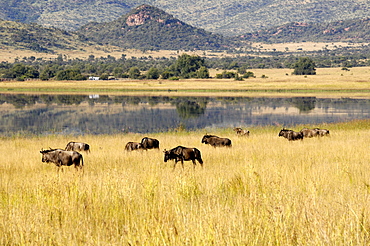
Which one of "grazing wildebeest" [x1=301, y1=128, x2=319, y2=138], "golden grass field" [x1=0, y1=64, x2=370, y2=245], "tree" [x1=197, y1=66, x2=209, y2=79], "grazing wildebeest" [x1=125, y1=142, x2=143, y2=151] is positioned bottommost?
"tree" [x1=197, y1=66, x2=209, y2=79]

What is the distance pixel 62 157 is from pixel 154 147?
6.01m

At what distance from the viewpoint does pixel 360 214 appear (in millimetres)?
5840

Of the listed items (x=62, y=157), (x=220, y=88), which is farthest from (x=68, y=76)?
(x=62, y=157)

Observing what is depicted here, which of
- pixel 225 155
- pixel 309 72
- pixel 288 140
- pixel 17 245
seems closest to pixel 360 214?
pixel 17 245

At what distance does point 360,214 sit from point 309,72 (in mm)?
126407

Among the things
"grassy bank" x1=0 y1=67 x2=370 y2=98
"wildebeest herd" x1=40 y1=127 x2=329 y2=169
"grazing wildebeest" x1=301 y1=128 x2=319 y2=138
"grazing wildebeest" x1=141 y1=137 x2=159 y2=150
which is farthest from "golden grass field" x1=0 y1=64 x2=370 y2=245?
"grassy bank" x1=0 y1=67 x2=370 y2=98

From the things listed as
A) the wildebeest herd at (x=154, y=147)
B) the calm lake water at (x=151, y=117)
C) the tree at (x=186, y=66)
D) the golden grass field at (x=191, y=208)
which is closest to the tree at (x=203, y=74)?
the tree at (x=186, y=66)

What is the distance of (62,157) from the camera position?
13188mm

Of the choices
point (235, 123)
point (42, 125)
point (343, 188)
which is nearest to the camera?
point (343, 188)

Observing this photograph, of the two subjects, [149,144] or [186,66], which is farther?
[186,66]

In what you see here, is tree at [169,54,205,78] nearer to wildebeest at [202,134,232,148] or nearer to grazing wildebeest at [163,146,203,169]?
wildebeest at [202,134,232,148]

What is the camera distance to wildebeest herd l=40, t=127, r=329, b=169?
516 inches

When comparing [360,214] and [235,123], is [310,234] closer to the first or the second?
[360,214]

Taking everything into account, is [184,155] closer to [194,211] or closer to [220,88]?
[194,211]
